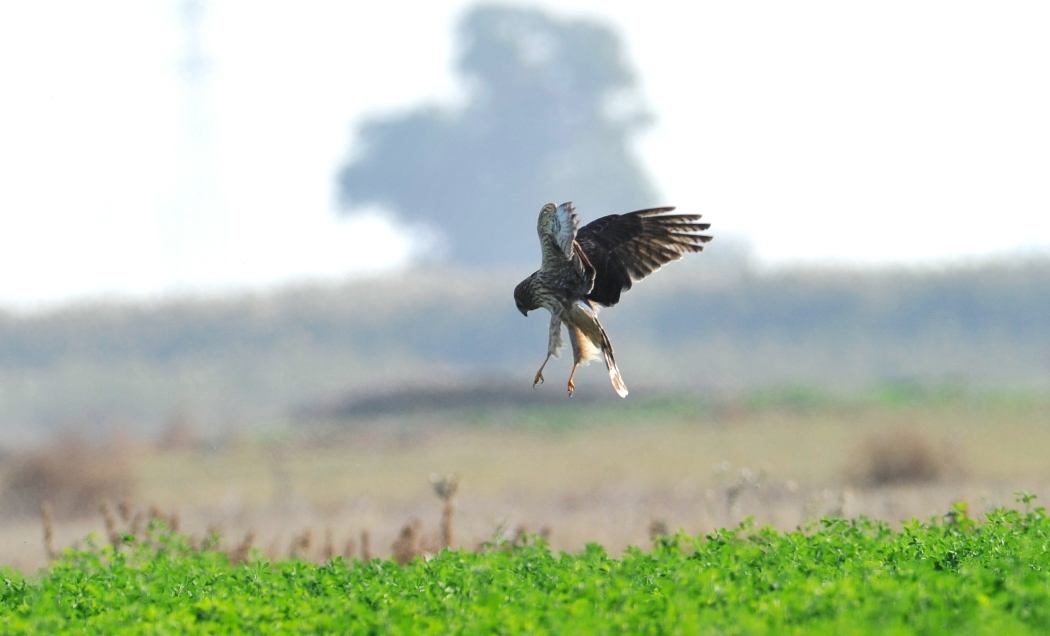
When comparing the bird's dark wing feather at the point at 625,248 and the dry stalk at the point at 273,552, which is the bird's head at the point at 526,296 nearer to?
the bird's dark wing feather at the point at 625,248

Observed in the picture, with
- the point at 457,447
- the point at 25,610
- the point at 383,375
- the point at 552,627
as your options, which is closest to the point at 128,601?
the point at 25,610

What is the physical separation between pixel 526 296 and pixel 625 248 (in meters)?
0.89

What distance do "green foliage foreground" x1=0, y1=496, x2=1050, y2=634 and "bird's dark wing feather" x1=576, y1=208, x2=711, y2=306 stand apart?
1.74 metres

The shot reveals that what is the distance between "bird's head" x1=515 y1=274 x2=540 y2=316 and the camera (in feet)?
25.0

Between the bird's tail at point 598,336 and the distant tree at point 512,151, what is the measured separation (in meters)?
52.7

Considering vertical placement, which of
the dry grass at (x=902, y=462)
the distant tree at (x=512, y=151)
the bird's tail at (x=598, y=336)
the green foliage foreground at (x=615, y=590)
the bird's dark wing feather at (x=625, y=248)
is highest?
the distant tree at (x=512, y=151)

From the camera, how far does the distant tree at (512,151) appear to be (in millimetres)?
63562

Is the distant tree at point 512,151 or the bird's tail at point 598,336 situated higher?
the distant tree at point 512,151

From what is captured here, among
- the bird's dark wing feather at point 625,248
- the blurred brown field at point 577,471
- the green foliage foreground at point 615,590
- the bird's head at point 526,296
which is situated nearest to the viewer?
the green foliage foreground at point 615,590

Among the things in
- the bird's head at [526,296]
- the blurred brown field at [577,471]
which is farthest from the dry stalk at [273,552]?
the bird's head at [526,296]

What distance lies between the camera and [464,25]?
238 ft

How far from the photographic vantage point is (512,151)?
213 feet

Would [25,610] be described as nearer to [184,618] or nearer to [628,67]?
[184,618]

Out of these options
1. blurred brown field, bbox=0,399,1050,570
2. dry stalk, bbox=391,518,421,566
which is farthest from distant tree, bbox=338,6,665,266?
dry stalk, bbox=391,518,421,566
